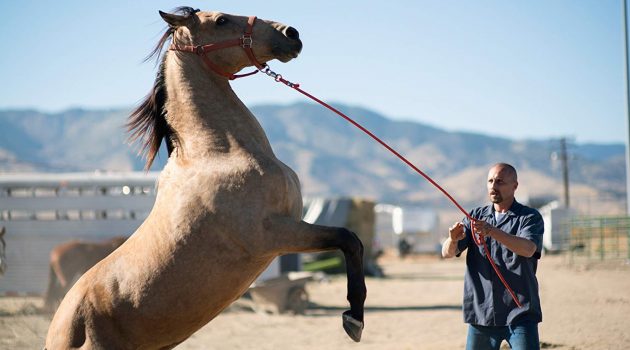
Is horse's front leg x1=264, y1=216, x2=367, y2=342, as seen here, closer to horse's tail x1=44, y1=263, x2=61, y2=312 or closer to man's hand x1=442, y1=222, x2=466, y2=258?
man's hand x1=442, y1=222, x2=466, y2=258

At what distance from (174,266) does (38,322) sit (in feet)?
31.9

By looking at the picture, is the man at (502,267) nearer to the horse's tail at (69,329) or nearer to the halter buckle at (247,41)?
the halter buckle at (247,41)

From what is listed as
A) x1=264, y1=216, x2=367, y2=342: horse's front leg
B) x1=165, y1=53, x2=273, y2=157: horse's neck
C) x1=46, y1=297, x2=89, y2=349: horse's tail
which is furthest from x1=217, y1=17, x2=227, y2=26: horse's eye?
x1=46, y1=297, x2=89, y2=349: horse's tail

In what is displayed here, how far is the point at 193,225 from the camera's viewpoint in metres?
5.16

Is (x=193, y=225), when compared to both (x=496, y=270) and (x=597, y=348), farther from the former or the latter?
(x=597, y=348)

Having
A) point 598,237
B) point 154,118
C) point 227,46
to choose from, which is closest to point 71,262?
point 154,118

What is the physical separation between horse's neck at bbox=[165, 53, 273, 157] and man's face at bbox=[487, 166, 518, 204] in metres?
1.67

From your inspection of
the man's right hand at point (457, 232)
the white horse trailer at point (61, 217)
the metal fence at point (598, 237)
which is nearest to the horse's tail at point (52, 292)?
the white horse trailer at point (61, 217)

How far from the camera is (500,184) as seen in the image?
572cm

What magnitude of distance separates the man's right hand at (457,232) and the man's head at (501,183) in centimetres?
32

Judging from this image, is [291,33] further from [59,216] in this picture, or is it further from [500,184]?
[59,216]

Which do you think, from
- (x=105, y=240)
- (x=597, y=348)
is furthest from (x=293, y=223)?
(x=105, y=240)

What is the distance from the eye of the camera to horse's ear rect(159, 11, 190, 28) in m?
5.57

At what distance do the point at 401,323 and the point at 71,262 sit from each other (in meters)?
6.87
